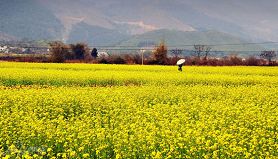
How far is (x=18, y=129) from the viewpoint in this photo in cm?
1473

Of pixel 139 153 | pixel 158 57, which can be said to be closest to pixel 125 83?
pixel 139 153

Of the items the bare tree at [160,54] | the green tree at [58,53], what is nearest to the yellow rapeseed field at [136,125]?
the green tree at [58,53]

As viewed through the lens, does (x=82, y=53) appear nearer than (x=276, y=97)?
No

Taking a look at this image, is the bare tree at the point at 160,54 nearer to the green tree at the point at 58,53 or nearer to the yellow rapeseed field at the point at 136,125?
the green tree at the point at 58,53

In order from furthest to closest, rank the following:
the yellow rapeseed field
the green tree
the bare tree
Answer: the bare tree, the green tree, the yellow rapeseed field

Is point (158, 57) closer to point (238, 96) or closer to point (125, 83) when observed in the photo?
point (125, 83)

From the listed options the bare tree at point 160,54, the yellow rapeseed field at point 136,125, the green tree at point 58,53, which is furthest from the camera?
the bare tree at point 160,54

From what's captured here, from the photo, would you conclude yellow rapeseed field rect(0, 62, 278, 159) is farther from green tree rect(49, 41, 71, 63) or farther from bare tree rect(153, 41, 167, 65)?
bare tree rect(153, 41, 167, 65)

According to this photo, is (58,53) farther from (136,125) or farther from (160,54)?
(136,125)

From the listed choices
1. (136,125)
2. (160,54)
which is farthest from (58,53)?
(136,125)

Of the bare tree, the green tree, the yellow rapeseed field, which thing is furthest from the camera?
the bare tree

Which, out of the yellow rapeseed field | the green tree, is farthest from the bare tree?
the yellow rapeseed field

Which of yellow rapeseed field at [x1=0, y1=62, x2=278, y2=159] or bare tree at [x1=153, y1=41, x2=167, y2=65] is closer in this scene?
yellow rapeseed field at [x1=0, y1=62, x2=278, y2=159]

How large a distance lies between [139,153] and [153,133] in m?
1.31
